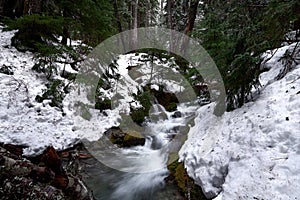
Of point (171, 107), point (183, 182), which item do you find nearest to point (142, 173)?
point (183, 182)

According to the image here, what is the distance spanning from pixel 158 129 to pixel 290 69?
5995mm

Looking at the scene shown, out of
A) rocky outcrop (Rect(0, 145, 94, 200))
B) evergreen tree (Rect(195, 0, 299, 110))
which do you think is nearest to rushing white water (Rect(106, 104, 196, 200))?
rocky outcrop (Rect(0, 145, 94, 200))

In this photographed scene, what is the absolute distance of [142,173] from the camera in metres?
6.83

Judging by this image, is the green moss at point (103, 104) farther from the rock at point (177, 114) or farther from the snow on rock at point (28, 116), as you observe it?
the rock at point (177, 114)

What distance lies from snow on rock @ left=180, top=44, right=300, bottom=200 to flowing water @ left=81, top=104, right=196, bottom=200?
0.89 meters

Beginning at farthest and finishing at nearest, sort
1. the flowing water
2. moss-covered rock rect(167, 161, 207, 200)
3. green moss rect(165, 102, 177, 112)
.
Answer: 1. green moss rect(165, 102, 177, 112)
2. the flowing water
3. moss-covered rock rect(167, 161, 207, 200)

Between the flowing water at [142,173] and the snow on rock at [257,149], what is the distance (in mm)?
886

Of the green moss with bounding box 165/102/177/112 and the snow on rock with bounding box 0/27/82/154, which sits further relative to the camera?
the green moss with bounding box 165/102/177/112

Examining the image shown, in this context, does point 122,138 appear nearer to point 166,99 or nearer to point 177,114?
point 177,114

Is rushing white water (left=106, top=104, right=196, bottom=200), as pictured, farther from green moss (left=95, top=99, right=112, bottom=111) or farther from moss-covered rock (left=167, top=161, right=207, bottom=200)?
green moss (left=95, top=99, right=112, bottom=111)

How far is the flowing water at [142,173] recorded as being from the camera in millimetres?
5579

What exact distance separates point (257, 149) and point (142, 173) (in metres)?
3.64

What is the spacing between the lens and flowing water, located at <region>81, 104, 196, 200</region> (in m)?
5.58

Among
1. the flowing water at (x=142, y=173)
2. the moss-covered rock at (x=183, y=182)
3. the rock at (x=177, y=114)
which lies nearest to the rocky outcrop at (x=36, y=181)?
the moss-covered rock at (x=183, y=182)
